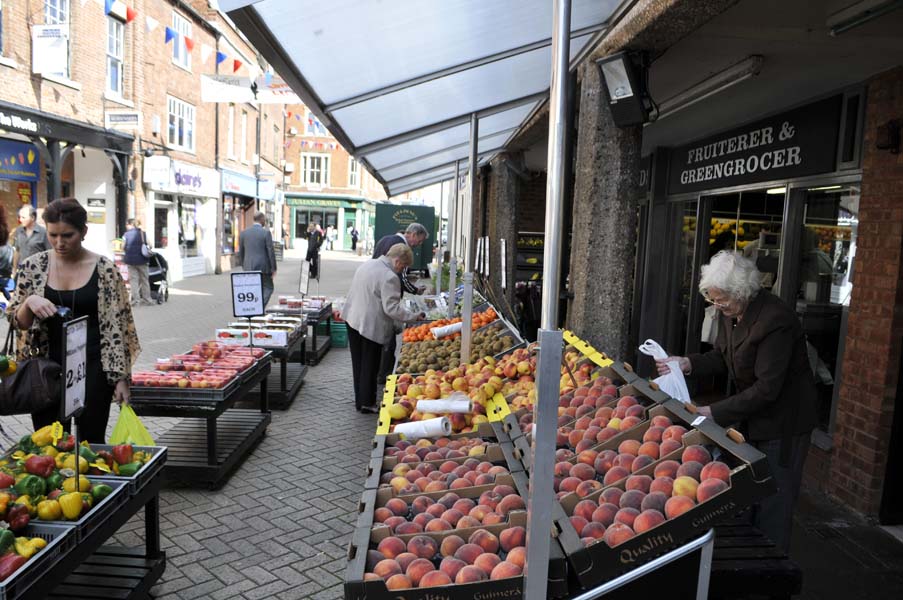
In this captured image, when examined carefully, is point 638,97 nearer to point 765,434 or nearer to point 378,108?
point 765,434

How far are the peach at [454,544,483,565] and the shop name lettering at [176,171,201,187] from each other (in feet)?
70.2

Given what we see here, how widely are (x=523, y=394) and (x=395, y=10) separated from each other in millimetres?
2330

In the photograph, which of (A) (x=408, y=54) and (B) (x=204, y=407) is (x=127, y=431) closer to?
(B) (x=204, y=407)

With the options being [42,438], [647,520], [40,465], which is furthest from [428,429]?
[42,438]

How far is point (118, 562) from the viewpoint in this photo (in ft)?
11.3

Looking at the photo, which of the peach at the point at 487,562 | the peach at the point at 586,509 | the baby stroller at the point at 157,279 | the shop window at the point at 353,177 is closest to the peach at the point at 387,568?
the peach at the point at 487,562

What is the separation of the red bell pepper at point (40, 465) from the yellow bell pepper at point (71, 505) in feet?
1.01

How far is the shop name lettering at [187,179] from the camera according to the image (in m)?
21.4

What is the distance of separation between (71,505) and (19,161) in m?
14.3

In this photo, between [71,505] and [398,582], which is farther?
[71,505]

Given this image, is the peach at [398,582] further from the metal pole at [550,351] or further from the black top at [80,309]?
the black top at [80,309]

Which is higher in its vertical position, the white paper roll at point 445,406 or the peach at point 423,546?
the white paper roll at point 445,406

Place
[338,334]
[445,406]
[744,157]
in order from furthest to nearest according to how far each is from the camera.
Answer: [338,334], [744,157], [445,406]

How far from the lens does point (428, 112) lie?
6.91 metres
